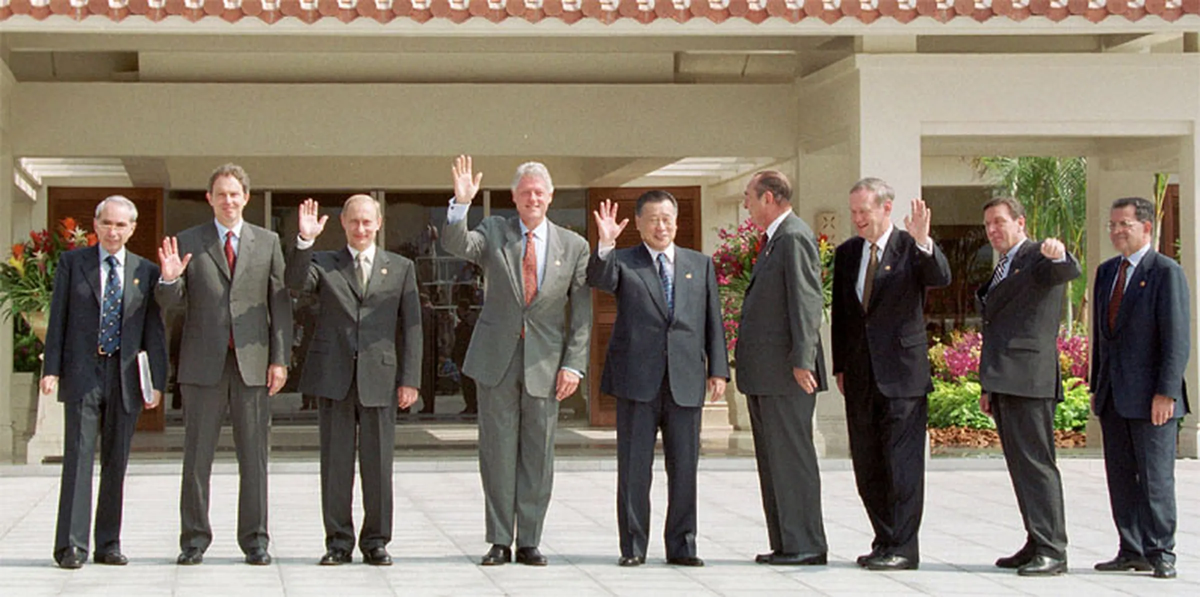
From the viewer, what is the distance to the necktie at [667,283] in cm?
792

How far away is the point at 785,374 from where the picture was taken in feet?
25.6

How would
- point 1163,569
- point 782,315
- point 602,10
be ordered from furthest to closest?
1. point 602,10
2. point 782,315
3. point 1163,569

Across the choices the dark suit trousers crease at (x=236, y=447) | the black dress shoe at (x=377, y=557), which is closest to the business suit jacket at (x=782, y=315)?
the black dress shoe at (x=377, y=557)

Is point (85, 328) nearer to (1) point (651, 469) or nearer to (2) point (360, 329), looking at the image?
(2) point (360, 329)

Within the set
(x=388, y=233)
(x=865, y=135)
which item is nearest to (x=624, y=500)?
(x=865, y=135)

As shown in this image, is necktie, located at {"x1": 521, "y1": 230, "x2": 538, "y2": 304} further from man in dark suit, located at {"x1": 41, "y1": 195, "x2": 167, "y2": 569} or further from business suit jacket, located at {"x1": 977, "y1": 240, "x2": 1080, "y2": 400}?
business suit jacket, located at {"x1": 977, "y1": 240, "x2": 1080, "y2": 400}

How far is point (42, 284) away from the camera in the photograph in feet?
43.0

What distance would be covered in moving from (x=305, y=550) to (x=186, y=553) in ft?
2.45

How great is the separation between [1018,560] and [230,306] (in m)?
3.75

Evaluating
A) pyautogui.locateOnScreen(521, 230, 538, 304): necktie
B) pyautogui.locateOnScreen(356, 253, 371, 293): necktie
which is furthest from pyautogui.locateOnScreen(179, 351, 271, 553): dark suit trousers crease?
pyautogui.locateOnScreen(521, 230, 538, 304): necktie

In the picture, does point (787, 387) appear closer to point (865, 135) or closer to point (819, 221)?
point (865, 135)

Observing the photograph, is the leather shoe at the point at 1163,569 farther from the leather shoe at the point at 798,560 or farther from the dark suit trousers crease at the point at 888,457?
the leather shoe at the point at 798,560

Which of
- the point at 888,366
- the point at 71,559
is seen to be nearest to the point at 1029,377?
the point at 888,366

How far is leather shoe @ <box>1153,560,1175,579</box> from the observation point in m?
7.40
